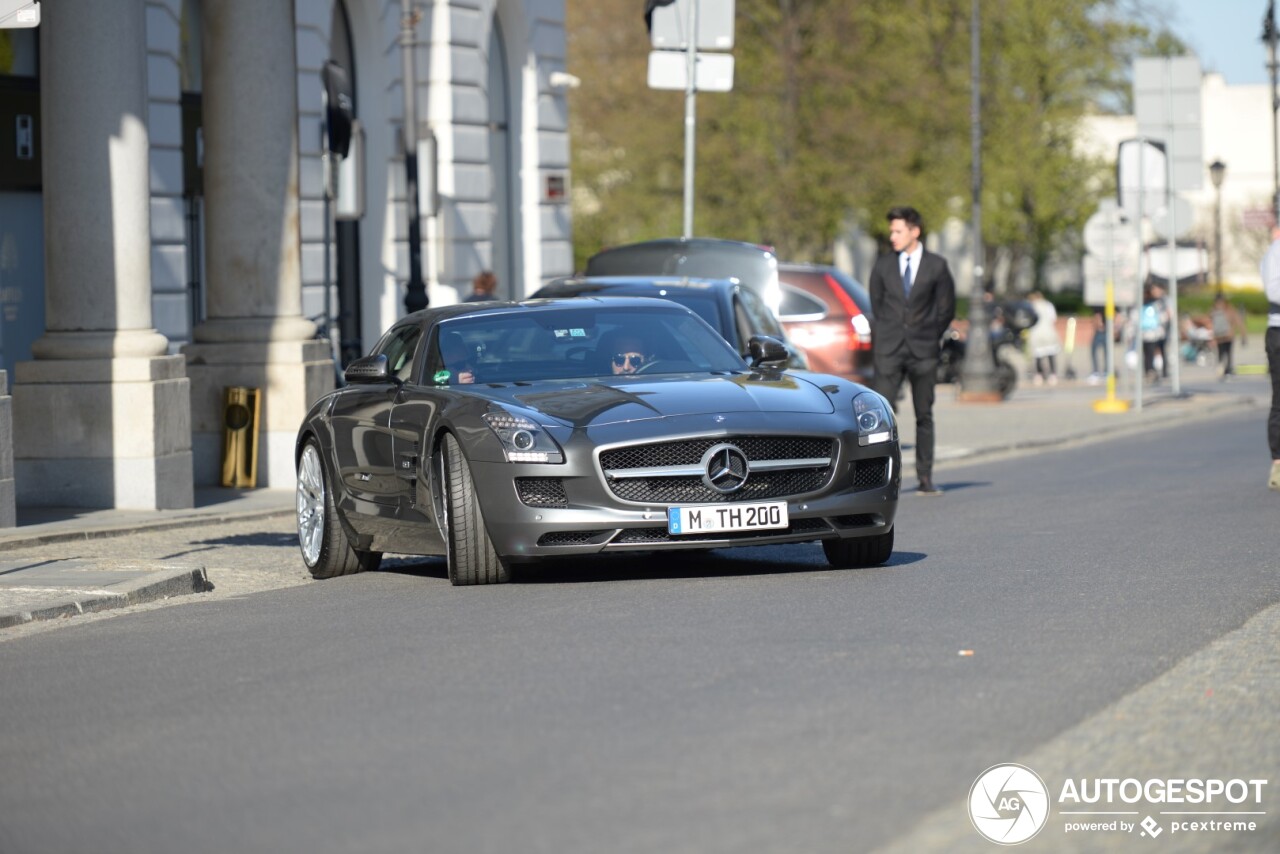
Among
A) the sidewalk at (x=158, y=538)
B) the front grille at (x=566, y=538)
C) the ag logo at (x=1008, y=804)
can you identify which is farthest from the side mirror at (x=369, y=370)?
the ag logo at (x=1008, y=804)

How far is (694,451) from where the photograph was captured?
33.3 feet

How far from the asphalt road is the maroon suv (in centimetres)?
1066

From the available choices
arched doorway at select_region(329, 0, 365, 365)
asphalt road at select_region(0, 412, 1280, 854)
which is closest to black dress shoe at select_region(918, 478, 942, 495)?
asphalt road at select_region(0, 412, 1280, 854)

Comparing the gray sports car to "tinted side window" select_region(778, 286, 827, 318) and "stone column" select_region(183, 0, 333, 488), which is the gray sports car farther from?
"tinted side window" select_region(778, 286, 827, 318)

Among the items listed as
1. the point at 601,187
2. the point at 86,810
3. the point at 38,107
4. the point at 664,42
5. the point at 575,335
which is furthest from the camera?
the point at 601,187

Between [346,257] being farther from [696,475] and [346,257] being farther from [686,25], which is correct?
[696,475]

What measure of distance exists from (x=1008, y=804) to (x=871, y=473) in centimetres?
532

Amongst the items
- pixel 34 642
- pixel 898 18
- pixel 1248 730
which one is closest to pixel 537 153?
pixel 34 642

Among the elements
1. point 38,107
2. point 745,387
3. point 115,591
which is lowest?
point 115,591

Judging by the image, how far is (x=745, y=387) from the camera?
35.7 feet

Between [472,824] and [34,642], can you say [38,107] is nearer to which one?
[34,642]

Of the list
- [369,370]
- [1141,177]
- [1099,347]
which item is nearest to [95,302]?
[369,370]

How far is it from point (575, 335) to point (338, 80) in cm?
977

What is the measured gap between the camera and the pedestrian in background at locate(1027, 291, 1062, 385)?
43.7 meters
